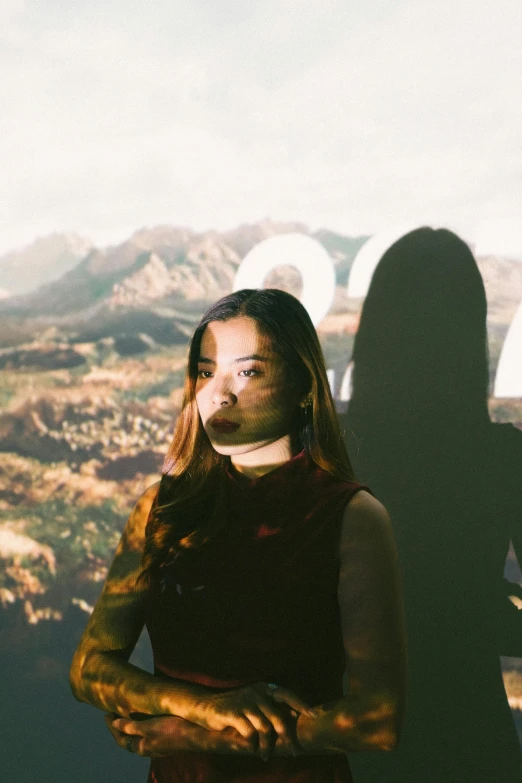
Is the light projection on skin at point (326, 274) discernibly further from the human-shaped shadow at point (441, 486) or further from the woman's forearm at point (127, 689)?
the woman's forearm at point (127, 689)

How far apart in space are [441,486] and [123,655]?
1261 millimetres

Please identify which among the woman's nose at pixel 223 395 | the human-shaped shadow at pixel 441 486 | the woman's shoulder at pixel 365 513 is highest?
the woman's nose at pixel 223 395

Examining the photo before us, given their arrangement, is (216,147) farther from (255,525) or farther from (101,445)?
(255,525)

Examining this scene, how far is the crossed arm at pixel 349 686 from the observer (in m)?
1.23

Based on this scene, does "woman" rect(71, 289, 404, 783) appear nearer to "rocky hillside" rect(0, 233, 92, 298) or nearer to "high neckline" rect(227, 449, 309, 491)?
"high neckline" rect(227, 449, 309, 491)

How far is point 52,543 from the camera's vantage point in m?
2.62

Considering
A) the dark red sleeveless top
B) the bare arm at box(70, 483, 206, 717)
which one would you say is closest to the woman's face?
the dark red sleeveless top

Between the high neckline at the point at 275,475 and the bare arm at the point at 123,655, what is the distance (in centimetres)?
20

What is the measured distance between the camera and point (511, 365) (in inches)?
94.3

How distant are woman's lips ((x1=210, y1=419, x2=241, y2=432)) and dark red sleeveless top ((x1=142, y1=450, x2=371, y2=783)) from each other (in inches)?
5.9

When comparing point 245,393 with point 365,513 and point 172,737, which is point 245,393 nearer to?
point 365,513

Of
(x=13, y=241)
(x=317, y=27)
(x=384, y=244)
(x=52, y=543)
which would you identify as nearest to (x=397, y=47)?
(x=317, y=27)

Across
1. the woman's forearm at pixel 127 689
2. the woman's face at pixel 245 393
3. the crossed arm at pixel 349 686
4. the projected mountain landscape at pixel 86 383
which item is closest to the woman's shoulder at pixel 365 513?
the crossed arm at pixel 349 686

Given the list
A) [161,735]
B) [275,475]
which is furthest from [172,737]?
[275,475]
